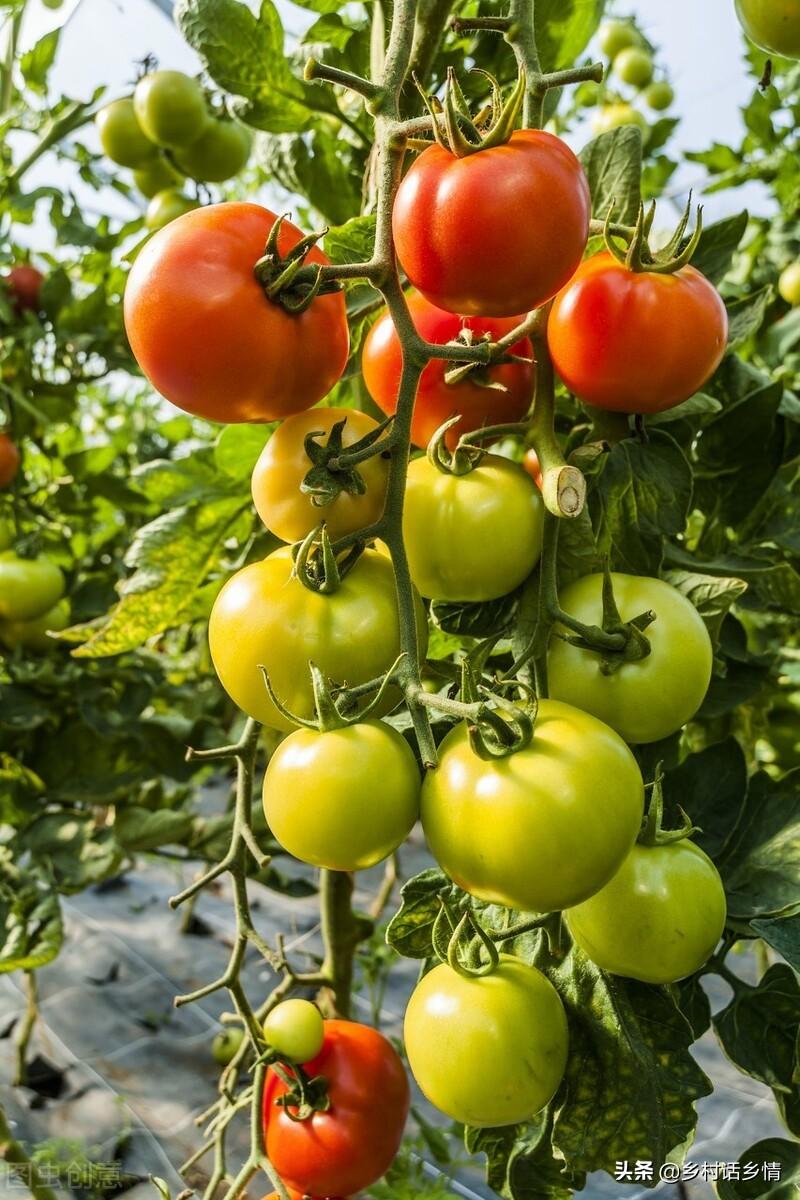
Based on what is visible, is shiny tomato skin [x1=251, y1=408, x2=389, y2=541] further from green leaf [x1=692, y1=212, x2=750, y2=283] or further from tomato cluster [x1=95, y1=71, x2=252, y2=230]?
tomato cluster [x1=95, y1=71, x2=252, y2=230]

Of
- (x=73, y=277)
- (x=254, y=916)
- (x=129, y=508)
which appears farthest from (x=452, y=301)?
(x=254, y=916)

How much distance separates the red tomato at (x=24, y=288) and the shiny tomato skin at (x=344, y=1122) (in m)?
0.99

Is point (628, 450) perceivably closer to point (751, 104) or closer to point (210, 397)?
point (210, 397)

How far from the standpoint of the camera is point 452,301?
14.1 inches

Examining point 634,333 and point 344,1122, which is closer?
point 634,333

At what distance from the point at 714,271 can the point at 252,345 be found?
297mm

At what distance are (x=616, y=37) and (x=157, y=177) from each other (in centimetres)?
78

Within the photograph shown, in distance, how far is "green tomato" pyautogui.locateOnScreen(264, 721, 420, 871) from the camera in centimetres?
31

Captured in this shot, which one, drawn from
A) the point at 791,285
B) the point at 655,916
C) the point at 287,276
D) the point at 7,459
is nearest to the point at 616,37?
the point at 791,285

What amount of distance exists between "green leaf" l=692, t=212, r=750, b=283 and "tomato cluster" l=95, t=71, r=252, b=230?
0.59 meters

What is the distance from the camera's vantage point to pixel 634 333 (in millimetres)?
388

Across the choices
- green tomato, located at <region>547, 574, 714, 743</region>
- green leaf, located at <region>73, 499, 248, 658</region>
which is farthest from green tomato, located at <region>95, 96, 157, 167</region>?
green tomato, located at <region>547, 574, 714, 743</region>

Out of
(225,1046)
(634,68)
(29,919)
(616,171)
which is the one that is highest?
(616,171)

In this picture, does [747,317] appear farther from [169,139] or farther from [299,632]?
[169,139]
